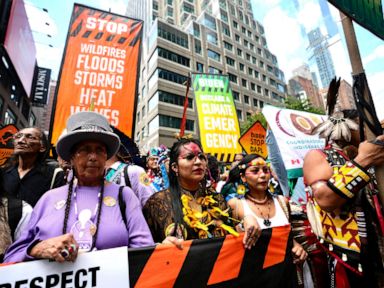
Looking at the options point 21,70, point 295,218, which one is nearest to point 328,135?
point 295,218

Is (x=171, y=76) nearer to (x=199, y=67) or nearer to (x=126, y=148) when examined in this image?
(x=199, y=67)

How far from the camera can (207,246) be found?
5.19ft

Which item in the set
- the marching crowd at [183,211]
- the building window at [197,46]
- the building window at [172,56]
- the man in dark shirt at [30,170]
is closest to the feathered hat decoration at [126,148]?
the man in dark shirt at [30,170]

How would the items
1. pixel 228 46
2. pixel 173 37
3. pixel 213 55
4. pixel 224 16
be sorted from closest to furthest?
1. pixel 173 37
2. pixel 213 55
3. pixel 228 46
4. pixel 224 16

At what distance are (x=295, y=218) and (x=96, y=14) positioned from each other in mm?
6016

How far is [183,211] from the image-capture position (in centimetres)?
192

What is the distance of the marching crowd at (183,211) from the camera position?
142 cm

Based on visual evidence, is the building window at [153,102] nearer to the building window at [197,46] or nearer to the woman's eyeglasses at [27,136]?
the building window at [197,46]

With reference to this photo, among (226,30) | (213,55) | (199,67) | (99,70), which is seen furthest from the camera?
(226,30)

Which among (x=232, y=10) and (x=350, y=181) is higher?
(x=232, y=10)

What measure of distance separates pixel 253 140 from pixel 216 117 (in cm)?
197

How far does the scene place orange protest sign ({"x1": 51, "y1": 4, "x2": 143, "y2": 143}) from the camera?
4.91m

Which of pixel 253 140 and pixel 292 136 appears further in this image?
pixel 253 140

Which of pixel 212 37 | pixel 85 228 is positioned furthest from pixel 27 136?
pixel 212 37
